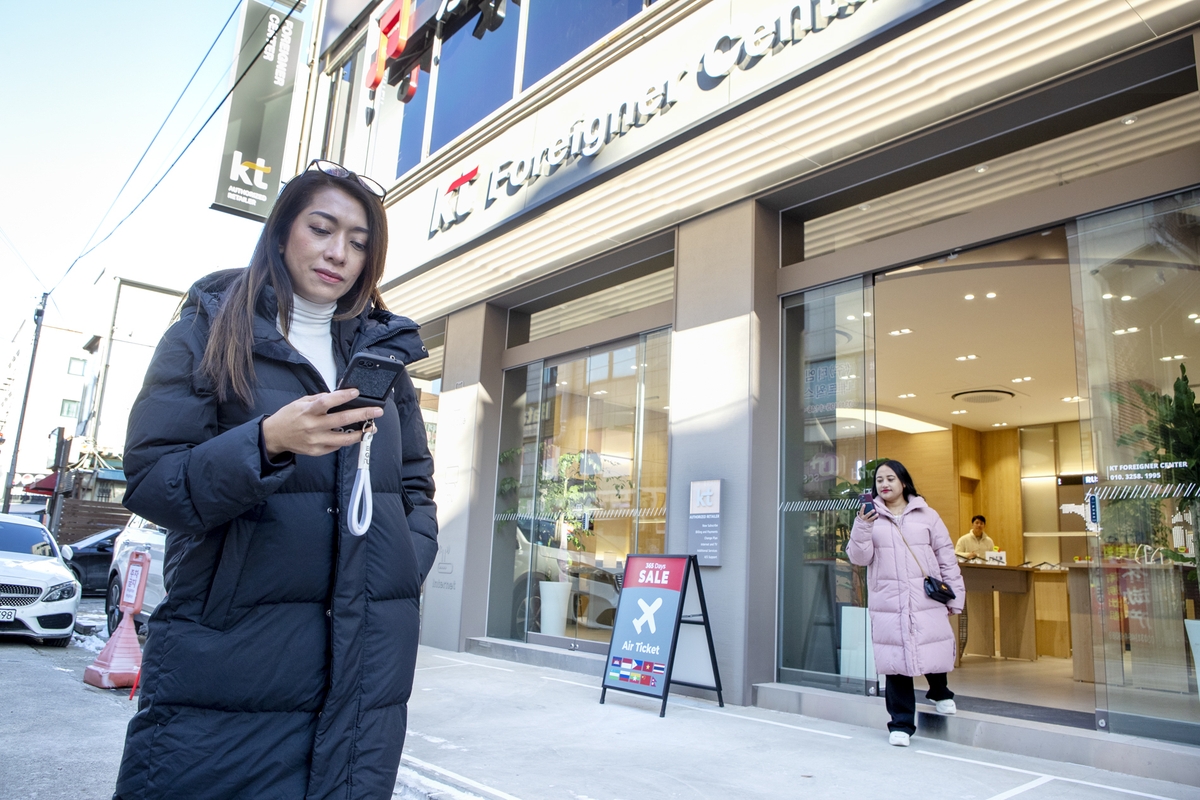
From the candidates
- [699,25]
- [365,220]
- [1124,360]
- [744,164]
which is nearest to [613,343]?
[744,164]

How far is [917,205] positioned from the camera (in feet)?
21.5

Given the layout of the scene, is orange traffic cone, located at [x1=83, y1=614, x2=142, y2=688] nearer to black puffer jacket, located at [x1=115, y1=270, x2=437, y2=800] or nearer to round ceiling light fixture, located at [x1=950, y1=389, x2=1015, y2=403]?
black puffer jacket, located at [x1=115, y1=270, x2=437, y2=800]

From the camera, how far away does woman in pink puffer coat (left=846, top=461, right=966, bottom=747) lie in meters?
5.08

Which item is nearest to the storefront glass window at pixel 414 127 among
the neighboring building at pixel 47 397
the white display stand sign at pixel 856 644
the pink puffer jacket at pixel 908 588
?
the white display stand sign at pixel 856 644

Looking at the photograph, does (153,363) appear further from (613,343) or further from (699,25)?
(613,343)

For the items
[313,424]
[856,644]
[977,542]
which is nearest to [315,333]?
[313,424]

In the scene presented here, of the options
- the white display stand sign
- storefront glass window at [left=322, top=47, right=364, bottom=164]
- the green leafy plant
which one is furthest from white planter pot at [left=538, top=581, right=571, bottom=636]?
storefront glass window at [left=322, top=47, right=364, bottom=164]

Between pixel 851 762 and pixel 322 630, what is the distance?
404cm

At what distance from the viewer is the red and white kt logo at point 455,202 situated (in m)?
9.19

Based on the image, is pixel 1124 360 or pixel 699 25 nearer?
pixel 1124 360

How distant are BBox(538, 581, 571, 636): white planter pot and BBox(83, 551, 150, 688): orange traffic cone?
3909 millimetres

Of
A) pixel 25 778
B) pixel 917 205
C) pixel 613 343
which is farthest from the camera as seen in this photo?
pixel 613 343

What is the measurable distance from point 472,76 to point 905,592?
819 centimetres

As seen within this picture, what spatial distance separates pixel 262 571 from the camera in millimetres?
1302
